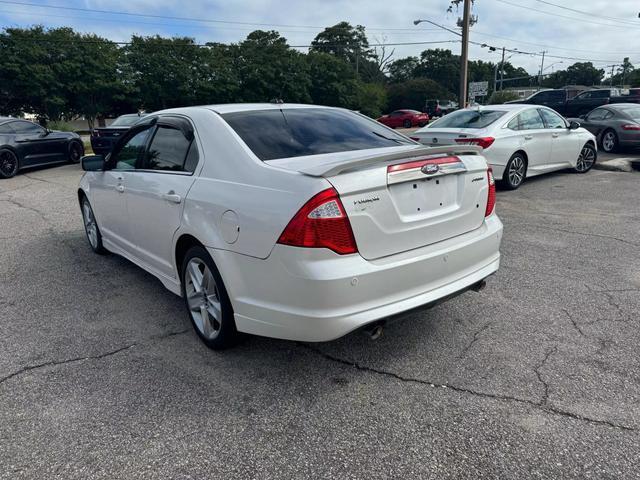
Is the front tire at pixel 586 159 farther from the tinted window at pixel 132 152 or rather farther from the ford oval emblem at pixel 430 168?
the tinted window at pixel 132 152

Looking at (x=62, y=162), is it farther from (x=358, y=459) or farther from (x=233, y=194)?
(x=358, y=459)

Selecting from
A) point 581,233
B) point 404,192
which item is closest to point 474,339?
point 404,192

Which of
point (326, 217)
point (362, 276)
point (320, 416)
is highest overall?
point (326, 217)

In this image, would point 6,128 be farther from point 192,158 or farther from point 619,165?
point 619,165

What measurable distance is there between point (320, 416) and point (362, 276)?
792 mm

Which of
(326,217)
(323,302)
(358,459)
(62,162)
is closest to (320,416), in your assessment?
(358,459)

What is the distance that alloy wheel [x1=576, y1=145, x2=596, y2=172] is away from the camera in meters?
11.0

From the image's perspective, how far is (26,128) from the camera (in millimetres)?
13797

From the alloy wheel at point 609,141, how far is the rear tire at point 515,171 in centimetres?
662

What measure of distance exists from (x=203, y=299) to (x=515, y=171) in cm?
750

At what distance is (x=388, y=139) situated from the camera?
12.5ft

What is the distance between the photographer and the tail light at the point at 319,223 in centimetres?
262

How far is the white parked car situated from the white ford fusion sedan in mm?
5191

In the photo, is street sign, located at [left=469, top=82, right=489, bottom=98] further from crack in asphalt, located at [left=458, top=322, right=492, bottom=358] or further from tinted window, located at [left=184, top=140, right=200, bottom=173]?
tinted window, located at [left=184, top=140, right=200, bottom=173]
